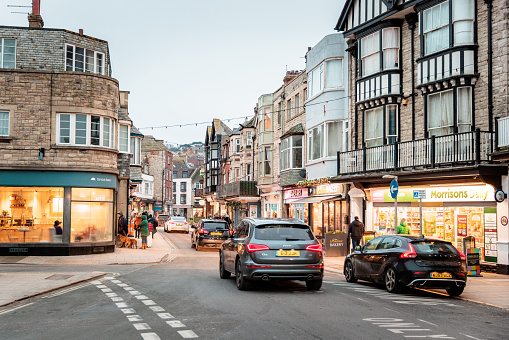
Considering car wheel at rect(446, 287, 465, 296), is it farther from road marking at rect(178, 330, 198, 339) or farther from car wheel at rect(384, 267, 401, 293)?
road marking at rect(178, 330, 198, 339)

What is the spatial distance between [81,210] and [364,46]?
14361 mm

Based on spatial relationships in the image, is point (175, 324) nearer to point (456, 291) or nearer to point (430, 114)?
point (456, 291)

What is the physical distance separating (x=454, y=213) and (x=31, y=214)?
17468 millimetres

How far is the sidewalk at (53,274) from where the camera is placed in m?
13.9

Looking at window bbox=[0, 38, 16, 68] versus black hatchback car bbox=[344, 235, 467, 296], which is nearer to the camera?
black hatchback car bbox=[344, 235, 467, 296]

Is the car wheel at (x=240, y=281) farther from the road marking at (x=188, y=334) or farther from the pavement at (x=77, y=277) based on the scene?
the road marking at (x=188, y=334)

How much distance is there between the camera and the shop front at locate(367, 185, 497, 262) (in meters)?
20.0

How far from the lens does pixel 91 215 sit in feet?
86.4

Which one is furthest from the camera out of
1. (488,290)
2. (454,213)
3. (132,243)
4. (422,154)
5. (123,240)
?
(123,240)

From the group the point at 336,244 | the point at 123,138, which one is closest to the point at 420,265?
the point at 336,244

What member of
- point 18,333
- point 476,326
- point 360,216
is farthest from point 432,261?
point 360,216

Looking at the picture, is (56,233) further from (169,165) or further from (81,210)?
(169,165)

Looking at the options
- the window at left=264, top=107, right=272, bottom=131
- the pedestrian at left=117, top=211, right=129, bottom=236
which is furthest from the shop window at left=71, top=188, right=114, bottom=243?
the window at left=264, top=107, right=272, bottom=131

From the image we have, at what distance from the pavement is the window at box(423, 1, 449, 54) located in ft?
27.9
